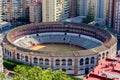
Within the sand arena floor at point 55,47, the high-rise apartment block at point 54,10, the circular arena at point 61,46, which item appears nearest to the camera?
the circular arena at point 61,46

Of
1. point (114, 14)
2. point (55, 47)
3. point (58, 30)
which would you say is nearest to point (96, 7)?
point (114, 14)

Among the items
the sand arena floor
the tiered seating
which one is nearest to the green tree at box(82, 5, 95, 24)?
the tiered seating

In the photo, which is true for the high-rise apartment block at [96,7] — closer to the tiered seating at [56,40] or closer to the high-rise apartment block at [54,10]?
the high-rise apartment block at [54,10]

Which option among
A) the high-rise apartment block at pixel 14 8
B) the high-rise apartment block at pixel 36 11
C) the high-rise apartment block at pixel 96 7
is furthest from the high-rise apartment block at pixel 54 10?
the high-rise apartment block at pixel 14 8

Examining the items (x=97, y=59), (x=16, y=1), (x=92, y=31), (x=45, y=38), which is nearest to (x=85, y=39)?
(x=92, y=31)

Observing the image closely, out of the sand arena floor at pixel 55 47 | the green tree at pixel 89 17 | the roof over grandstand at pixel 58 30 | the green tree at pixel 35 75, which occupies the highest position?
the green tree at pixel 89 17

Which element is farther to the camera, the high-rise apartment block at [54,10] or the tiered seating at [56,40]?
the high-rise apartment block at [54,10]
